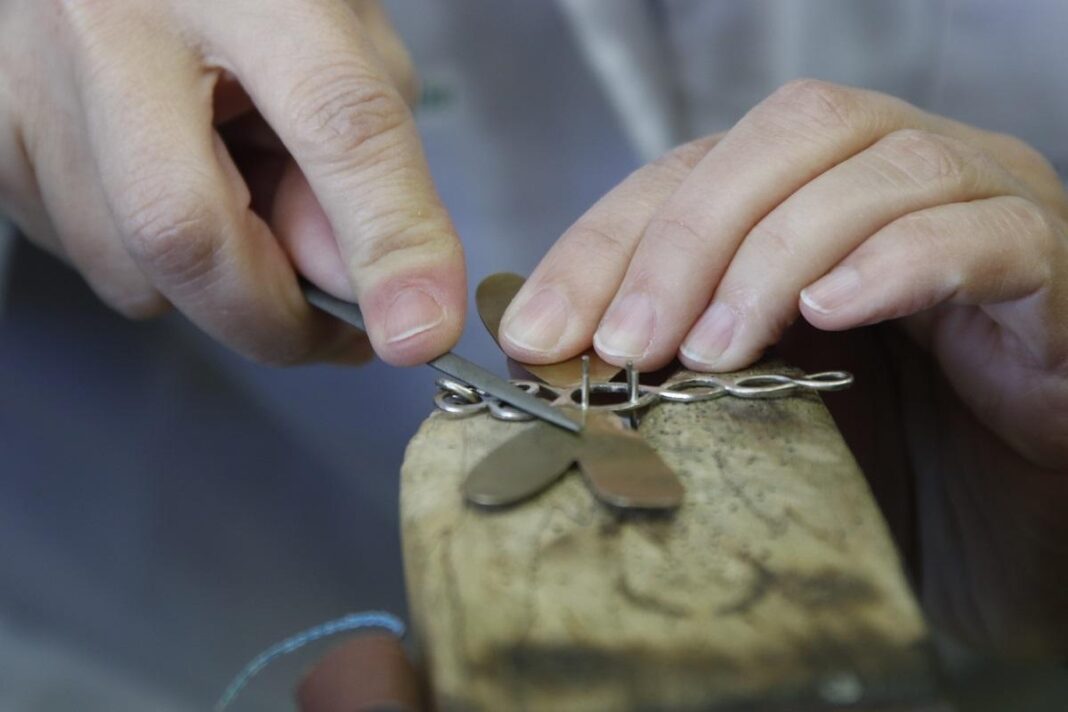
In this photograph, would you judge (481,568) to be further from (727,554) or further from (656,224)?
(656,224)

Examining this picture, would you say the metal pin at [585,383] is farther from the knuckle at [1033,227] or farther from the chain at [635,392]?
the knuckle at [1033,227]

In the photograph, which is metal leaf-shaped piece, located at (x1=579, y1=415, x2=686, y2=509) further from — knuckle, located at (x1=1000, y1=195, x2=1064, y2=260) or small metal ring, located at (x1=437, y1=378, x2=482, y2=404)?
knuckle, located at (x1=1000, y1=195, x2=1064, y2=260)

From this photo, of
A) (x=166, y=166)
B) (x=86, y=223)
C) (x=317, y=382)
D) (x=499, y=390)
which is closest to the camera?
(x=499, y=390)

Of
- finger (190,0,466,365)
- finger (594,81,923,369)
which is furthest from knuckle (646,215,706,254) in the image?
finger (190,0,466,365)

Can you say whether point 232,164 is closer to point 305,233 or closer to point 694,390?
point 305,233

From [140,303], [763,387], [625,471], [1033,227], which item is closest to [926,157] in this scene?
[1033,227]

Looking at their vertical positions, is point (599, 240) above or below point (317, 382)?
above


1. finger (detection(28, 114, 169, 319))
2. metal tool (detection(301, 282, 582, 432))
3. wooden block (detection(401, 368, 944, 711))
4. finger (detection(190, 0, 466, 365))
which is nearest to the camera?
wooden block (detection(401, 368, 944, 711))
